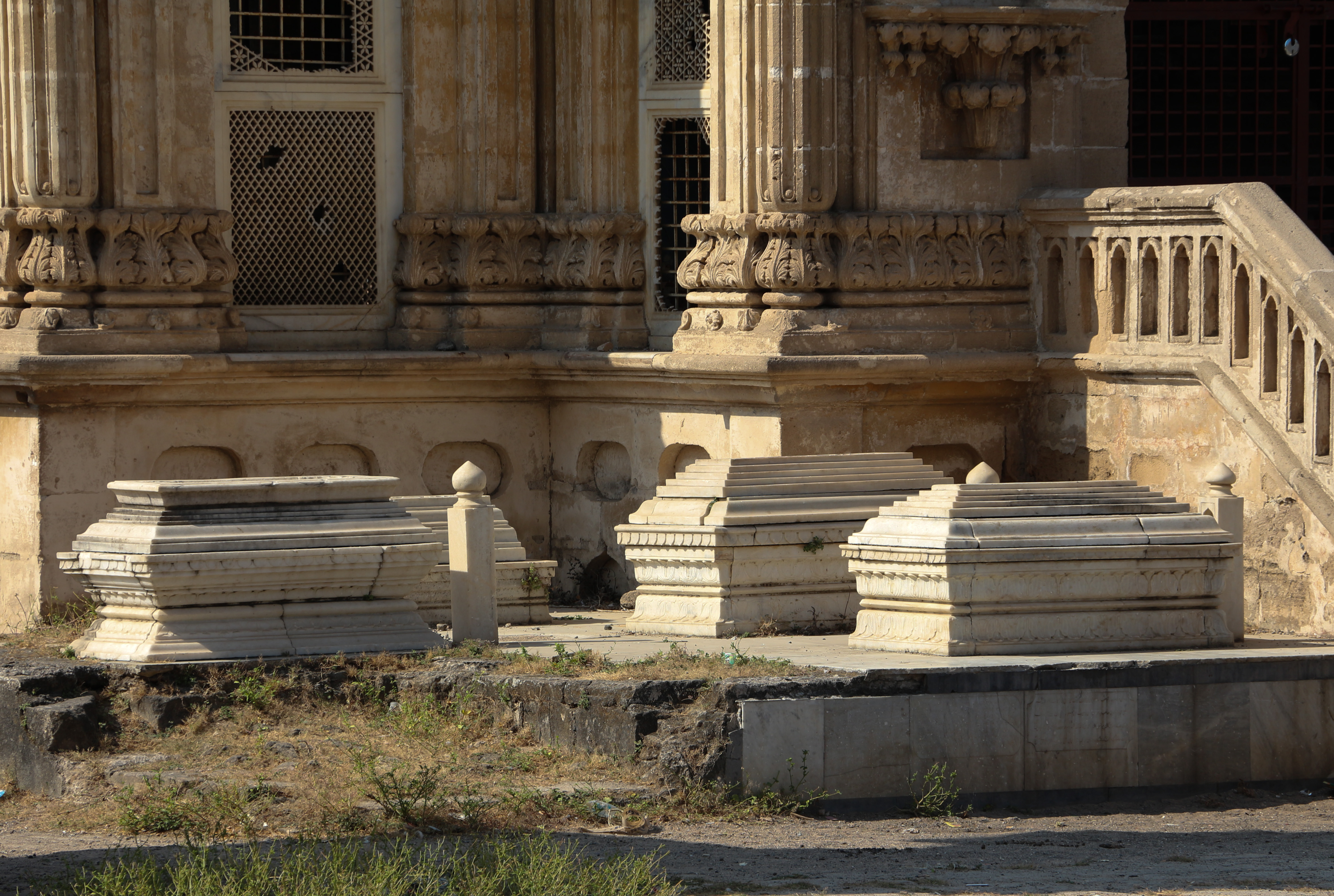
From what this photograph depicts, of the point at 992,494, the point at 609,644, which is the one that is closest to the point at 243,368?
the point at 609,644

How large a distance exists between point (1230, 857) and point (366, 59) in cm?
882

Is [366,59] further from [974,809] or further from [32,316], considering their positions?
[974,809]

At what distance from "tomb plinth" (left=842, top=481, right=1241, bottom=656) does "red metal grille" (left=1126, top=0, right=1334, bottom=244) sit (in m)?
6.77

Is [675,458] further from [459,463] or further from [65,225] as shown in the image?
[65,225]

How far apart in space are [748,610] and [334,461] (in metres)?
4.22

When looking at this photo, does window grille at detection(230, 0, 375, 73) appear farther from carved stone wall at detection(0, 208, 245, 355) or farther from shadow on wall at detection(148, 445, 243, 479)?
shadow on wall at detection(148, 445, 243, 479)

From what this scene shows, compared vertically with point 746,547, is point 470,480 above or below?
above

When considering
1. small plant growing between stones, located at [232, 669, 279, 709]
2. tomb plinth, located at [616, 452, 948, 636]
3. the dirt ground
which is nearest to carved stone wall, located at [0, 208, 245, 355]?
tomb plinth, located at [616, 452, 948, 636]

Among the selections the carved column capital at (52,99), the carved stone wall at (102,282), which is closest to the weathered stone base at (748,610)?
the carved stone wall at (102,282)

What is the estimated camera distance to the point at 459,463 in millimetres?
17031

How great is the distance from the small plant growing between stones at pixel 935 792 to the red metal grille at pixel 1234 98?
27.5 feet

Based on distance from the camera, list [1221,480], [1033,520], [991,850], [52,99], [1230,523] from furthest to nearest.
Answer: [52,99] → [1221,480] → [1230,523] → [1033,520] → [991,850]

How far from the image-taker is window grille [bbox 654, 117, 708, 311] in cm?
1683

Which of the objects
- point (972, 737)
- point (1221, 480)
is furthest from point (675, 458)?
point (972, 737)
